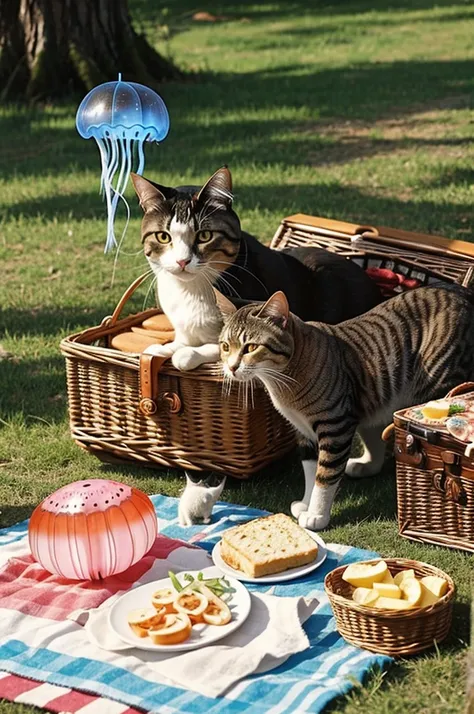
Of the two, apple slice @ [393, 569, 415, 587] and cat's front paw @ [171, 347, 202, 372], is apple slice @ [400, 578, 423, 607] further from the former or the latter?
cat's front paw @ [171, 347, 202, 372]


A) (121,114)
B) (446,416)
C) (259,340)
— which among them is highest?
(121,114)

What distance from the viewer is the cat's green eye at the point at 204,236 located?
4039 mm

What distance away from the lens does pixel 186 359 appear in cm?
412

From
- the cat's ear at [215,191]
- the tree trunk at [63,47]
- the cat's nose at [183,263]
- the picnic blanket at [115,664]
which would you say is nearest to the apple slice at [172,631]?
the picnic blanket at [115,664]

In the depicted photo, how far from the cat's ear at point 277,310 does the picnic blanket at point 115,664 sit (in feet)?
2.76

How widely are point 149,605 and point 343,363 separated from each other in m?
1.25

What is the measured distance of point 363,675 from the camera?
2.95 m

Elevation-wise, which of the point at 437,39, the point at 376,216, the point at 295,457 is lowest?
the point at 295,457

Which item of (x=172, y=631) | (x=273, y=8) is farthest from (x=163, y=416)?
(x=273, y=8)

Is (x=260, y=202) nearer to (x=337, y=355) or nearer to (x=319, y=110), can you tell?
(x=319, y=110)

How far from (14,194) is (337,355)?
5.55m

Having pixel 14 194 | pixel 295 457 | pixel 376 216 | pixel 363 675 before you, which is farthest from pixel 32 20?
pixel 363 675

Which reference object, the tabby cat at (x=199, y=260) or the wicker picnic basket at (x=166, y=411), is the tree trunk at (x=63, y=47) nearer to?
the wicker picnic basket at (x=166, y=411)

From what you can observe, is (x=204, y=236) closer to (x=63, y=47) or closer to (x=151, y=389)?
(x=151, y=389)
